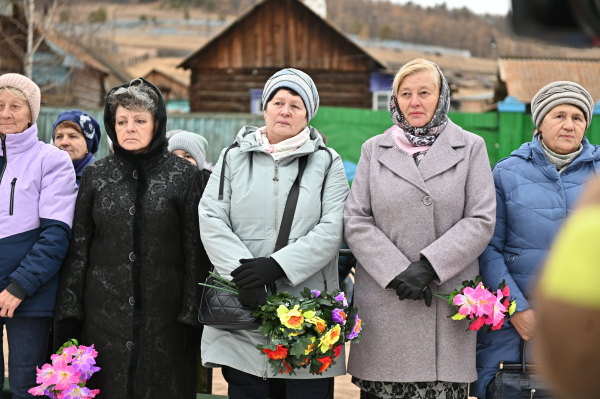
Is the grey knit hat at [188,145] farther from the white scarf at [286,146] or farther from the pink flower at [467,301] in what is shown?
the pink flower at [467,301]

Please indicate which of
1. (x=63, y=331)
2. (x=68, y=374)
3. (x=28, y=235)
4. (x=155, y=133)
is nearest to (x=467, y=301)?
(x=155, y=133)

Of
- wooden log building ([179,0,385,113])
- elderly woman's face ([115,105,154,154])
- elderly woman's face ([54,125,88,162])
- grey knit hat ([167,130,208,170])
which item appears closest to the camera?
elderly woman's face ([115,105,154,154])

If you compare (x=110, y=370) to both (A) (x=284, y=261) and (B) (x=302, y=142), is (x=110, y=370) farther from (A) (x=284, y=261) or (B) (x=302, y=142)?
(B) (x=302, y=142)

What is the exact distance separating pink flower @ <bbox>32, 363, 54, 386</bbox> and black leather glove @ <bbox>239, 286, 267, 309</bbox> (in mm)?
1030

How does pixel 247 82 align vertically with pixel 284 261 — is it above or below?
above

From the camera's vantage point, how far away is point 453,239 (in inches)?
105

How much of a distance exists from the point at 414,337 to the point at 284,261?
71cm

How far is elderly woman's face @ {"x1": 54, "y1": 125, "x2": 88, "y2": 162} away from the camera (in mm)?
3830

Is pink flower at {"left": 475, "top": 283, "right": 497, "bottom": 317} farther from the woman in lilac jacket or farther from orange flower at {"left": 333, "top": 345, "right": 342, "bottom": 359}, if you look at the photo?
the woman in lilac jacket

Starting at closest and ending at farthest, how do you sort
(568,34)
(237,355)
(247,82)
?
(568,34) < (237,355) < (247,82)

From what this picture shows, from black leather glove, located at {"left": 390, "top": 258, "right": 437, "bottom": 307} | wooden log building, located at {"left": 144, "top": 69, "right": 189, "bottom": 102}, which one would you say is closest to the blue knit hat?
black leather glove, located at {"left": 390, "top": 258, "right": 437, "bottom": 307}

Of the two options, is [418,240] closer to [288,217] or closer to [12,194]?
[288,217]

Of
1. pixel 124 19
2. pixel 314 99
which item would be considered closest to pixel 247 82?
pixel 314 99

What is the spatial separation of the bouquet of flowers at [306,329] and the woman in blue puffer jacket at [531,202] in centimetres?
73
